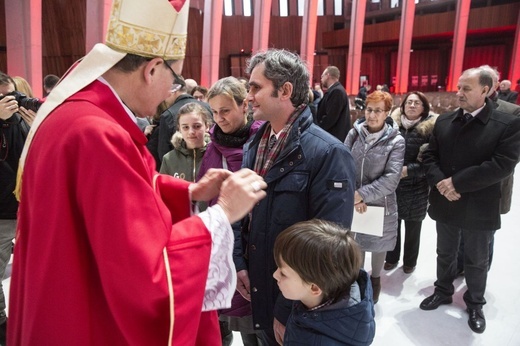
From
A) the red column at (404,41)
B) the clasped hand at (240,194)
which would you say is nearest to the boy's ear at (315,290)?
the clasped hand at (240,194)

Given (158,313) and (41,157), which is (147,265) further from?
(41,157)

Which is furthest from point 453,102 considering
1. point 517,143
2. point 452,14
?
point 517,143

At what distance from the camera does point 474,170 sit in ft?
9.01

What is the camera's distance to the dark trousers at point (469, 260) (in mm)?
2922

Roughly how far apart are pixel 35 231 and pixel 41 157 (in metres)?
0.19

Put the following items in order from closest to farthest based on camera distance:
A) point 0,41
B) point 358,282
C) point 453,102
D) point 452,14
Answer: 1. point 358,282
2. point 0,41
3. point 453,102
4. point 452,14

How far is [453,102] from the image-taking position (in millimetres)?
15781

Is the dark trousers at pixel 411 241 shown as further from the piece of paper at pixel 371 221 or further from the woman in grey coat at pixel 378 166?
the piece of paper at pixel 371 221

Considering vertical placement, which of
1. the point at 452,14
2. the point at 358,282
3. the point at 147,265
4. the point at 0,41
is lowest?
the point at 358,282

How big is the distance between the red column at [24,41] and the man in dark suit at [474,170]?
300 inches

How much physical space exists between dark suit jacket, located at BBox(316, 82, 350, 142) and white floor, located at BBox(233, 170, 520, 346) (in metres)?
1.98

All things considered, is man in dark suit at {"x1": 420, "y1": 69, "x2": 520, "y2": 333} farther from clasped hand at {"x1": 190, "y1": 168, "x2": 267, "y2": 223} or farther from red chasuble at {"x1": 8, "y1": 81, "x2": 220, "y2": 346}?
red chasuble at {"x1": 8, "y1": 81, "x2": 220, "y2": 346}

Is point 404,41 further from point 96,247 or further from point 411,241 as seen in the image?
point 96,247

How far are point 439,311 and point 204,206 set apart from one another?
2065 mm
